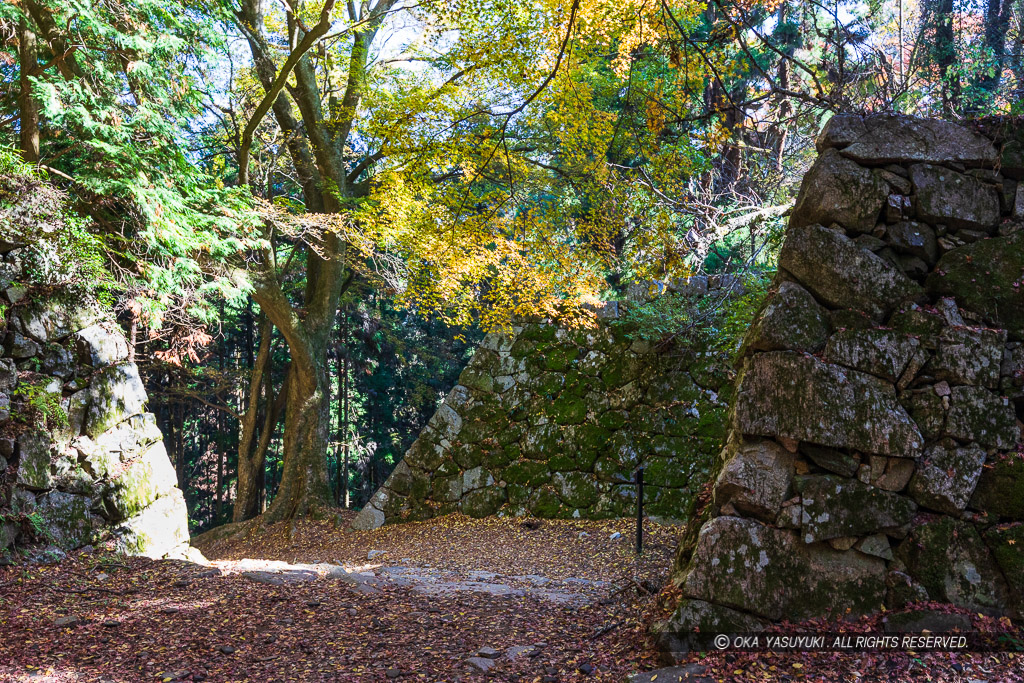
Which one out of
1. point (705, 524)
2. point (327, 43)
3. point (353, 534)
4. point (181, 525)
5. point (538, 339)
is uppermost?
point (327, 43)

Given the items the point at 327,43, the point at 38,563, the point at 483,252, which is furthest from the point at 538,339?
the point at 38,563

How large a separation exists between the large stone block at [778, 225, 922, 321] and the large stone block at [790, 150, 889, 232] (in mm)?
125

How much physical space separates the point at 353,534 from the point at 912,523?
7419 millimetres

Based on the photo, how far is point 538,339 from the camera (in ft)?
31.7

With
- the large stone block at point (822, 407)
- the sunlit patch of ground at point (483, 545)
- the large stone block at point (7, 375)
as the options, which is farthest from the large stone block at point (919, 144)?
the large stone block at point (7, 375)

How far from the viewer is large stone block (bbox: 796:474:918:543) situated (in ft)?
10.9

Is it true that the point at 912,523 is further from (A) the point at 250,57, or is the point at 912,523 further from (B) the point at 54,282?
(A) the point at 250,57

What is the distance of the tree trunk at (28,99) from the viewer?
18.9 ft

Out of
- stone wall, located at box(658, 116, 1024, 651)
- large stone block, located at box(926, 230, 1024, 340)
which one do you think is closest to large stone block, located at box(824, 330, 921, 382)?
stone wall, located at box(658, 116, 1024, 651)

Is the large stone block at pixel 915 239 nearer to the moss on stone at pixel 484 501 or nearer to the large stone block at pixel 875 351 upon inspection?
the large stone block at pixel 875 351

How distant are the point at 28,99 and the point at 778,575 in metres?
7.47

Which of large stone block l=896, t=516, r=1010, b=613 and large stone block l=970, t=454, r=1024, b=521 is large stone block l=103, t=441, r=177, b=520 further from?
large stone block l=970, t=454, r=1024, b=521

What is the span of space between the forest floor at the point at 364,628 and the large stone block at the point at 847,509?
47cm

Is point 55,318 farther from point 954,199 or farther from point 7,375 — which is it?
point 954,199
